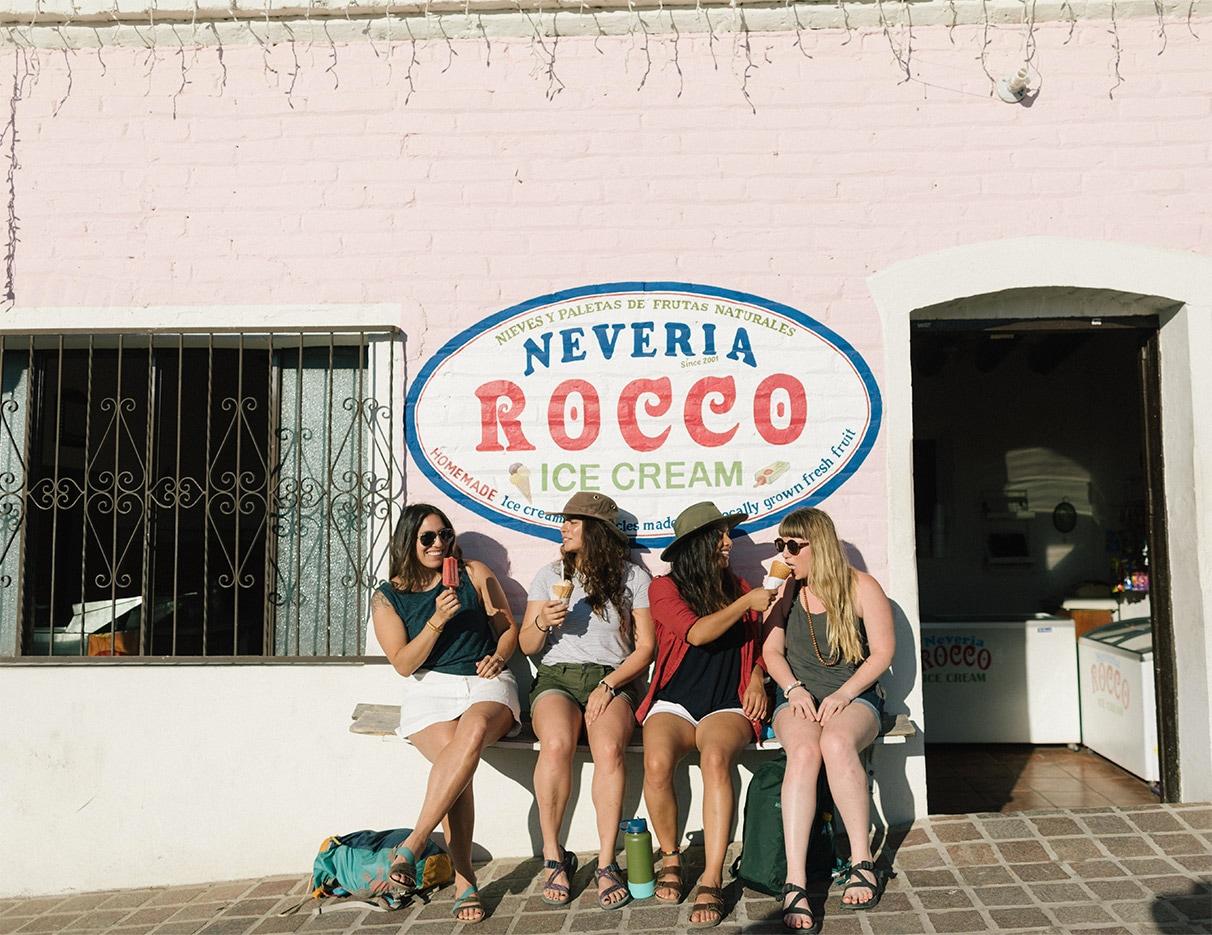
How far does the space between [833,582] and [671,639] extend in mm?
732

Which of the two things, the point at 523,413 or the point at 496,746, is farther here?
the point at 523,413

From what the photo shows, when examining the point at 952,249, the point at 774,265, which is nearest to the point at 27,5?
the point at 774,265

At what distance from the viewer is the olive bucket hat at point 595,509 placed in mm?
4352

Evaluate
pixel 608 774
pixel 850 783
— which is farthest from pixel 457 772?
pixel 850 783

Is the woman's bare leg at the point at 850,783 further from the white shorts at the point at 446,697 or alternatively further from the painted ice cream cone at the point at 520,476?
the painted ice cream cone at the point at 520,476

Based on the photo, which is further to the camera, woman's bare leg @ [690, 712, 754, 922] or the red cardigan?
the red cardigan

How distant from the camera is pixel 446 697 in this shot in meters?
4.20

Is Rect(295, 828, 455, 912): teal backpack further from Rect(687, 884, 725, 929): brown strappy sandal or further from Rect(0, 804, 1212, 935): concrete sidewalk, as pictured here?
Rect(687, 884, 725, 929): brown strappy sandal

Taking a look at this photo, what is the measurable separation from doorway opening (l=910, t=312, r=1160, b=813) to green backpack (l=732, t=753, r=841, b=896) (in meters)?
2.15

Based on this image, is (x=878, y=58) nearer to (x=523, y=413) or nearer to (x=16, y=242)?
(x=523, y=413)

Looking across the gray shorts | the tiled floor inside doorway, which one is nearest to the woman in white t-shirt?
the gray shorts

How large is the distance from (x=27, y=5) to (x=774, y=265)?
387 centimetres

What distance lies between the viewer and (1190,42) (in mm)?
4680

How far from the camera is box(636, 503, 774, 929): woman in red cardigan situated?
12.7ft
